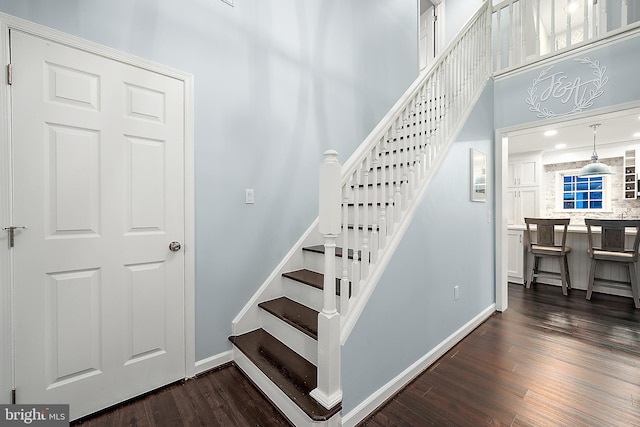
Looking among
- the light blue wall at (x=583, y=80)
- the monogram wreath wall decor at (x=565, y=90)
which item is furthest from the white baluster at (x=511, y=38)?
the monogram wreath wall decor at (x=565, y=90)

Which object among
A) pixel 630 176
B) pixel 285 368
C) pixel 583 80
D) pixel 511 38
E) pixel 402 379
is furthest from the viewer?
pixel 630 176

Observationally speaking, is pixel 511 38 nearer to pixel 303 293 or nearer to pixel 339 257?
pixel 339 257

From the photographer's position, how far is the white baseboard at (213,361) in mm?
1921

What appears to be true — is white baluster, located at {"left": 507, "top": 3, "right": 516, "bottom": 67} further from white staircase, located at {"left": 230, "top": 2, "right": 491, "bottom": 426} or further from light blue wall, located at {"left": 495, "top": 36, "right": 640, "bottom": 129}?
white staircase, located at {"left": 230, "top": 2, "right": 491, "bottom": 426}

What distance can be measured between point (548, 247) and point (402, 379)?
353 centimetres

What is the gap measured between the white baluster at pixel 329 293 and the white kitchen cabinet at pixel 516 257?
4149 mm

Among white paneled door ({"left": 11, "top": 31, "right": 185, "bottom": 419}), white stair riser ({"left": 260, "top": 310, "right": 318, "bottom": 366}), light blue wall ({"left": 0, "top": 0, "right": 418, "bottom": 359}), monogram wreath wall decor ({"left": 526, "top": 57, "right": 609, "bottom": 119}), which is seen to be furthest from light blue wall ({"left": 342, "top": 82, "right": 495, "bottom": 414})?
white paneled door ({"left": 11, "top": 31, "right": 185, "bottom": 419})

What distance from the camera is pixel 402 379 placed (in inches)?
71.4

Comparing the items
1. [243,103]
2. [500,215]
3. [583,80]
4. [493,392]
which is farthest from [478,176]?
[243,103]

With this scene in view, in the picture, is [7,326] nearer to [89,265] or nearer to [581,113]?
[89,265]

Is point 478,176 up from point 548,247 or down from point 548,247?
up

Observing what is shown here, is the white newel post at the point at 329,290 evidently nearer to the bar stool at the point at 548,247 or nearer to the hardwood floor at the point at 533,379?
the hardwood floor at the point at 533,379

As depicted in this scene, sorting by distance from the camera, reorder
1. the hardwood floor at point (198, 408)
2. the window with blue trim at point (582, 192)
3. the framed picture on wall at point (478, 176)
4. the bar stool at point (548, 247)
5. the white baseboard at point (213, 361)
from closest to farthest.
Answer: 1. the hardwood floor at point (198, 408)
2. the white baseboard at point (213, 361)
3. the framed picture on wall at point (478, 176)
4. the bar stool at point (548, 247)
5. the window with blue trim at point (582, 192)

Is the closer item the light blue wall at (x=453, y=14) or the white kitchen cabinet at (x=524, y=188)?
the light blue wall at (x=453, y=14)
